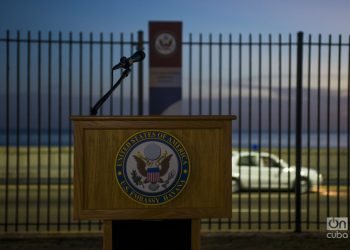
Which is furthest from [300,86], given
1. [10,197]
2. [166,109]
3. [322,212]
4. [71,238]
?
[10,197]

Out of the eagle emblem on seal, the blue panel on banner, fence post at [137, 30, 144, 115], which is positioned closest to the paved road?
the blue panel on banner

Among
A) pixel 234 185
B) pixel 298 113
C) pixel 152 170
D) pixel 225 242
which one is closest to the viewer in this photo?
pixel 152 170

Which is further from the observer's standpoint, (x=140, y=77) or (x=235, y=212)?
(x=235, y=212)


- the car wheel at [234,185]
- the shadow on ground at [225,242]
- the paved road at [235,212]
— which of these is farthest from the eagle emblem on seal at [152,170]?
→ the car wheel at [234,185]

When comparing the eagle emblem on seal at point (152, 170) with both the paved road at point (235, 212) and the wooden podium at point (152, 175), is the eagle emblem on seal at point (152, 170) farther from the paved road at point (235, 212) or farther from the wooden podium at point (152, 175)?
the paved road at point (235, 212)

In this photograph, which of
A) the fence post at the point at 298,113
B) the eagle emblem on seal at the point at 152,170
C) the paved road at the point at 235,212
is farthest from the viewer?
the paved road at the point at 235,212

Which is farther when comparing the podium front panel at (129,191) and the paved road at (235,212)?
the paved road at (235,212)

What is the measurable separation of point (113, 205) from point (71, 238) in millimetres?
4622

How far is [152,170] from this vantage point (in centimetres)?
396

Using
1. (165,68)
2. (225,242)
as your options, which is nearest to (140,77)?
(165,68)

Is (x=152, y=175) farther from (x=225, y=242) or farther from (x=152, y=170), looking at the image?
(x=225, y=242)

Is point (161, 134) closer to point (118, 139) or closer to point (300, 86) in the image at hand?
point (118, 139)

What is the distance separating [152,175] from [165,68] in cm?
476

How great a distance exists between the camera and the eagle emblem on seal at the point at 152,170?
397cm
